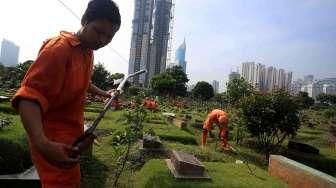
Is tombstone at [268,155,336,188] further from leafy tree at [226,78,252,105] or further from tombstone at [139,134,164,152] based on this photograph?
leafy tree at [226,78,252,105]

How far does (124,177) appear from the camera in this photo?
333 inches

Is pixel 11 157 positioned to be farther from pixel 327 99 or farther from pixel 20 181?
pixel 327 99

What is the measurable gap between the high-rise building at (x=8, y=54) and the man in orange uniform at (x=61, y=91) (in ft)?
557

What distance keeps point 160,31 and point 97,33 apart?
6955 cm

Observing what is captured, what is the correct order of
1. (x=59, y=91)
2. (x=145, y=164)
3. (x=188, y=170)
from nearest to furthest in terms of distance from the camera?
(x=59, y=91), (x=188, y=170), (x=145, y=164)

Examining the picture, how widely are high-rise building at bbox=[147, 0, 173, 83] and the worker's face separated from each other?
67953 mm

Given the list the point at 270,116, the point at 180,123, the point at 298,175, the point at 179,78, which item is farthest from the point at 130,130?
the point at 179,78

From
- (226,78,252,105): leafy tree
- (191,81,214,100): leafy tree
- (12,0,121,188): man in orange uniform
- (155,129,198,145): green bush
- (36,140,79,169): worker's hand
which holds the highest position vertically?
(191,81,214,100): leafy tree

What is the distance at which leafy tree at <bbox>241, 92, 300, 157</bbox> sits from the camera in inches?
548

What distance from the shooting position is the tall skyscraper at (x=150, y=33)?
233 ft

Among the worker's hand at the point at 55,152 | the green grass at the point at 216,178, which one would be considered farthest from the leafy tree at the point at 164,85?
the worker's hand at the point at 55,152

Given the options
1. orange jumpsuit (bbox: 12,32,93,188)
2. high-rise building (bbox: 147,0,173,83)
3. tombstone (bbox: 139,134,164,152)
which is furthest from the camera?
high-rise building (bbox: 147,0,173,83)

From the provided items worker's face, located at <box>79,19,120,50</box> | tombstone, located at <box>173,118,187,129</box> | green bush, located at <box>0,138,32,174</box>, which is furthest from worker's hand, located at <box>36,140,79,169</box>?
tombstone, located at <box>173,118,187,129</box>

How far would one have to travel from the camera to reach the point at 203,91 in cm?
5656
